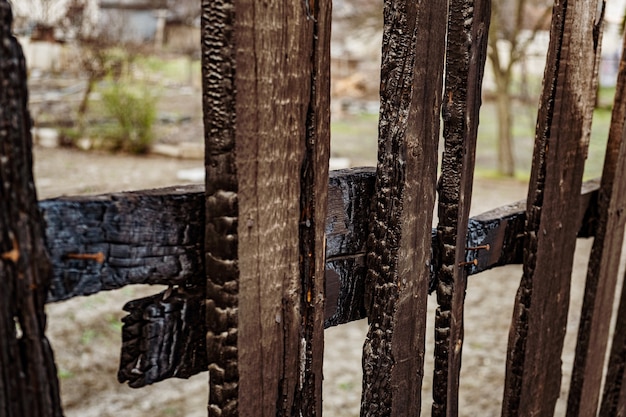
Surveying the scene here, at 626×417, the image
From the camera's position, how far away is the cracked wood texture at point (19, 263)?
69 cm

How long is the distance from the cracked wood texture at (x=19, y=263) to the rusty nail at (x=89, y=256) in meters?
0.03

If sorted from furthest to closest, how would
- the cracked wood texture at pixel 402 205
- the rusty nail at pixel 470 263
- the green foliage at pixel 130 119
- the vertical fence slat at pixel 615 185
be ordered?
the green foliage at pixel 130 119
the vertical fence slat at pixel 615 185
the rusty nail at pixel 470 263
the cracked wood texture at pixel 402 205

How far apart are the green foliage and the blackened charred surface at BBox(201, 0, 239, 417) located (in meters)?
9.92

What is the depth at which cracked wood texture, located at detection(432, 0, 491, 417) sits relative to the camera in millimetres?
1166

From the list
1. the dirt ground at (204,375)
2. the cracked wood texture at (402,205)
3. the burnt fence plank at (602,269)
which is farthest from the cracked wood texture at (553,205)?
the dirt ground at (204,375)

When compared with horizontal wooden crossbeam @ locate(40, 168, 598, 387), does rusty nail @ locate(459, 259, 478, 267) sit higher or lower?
lower

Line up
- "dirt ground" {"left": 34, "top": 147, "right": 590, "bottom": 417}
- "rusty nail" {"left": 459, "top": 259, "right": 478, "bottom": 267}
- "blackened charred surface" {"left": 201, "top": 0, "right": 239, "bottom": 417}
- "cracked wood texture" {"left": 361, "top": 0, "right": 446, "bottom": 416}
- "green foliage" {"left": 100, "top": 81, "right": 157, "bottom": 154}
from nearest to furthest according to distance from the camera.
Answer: "blackened charred surface" {"left": 201, "top": 0, "right": 239, "bottom": 417}, "cracked wood texture" {"left": 361, "top": 0, "right": 446, "bottom": 416}, "rusty nail" {"left": 459, "top": 259, "right": 478, "bottom": 267}, "dirt ground" {"left": 34, "top": 147, "right": 590, "bottom": 417}, "green foliage" {"left": 100, "top": 81, "right": 157, "bottom": 154}

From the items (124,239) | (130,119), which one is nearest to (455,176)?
(124,239)

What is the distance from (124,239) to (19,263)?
0.46ft

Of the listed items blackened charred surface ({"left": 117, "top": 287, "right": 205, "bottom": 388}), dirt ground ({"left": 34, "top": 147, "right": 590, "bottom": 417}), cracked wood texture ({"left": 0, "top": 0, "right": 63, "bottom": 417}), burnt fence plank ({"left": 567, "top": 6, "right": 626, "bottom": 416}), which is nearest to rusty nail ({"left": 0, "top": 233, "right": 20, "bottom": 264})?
cracked wood texture ({"left": 0, "top": 0, "right": 63, "bottom": 417})

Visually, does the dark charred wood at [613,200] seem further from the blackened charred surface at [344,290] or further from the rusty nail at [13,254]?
the rusty nail at [13,254]

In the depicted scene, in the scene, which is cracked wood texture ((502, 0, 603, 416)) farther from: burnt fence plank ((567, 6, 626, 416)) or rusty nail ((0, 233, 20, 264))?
rusty nail ((0, 233, 20, 264))

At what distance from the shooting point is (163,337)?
0.92m

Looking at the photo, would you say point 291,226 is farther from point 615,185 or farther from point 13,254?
point 615,185
